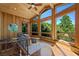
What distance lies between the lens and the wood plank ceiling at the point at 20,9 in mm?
2275

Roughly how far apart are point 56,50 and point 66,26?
1.32 ft

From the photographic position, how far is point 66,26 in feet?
7.41

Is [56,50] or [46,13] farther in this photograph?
[46,13]

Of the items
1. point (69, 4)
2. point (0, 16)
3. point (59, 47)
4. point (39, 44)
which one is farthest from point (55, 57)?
point (0, 16)

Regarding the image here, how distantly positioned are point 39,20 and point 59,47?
0.54 metres

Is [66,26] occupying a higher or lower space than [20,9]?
lower

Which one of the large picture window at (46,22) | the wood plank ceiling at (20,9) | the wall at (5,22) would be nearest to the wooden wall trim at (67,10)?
the large picture window at (46,22)

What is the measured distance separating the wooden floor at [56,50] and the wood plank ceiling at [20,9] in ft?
1.76

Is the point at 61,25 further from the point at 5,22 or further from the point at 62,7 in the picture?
the point at 5,22

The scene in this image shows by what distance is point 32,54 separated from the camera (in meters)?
2.31

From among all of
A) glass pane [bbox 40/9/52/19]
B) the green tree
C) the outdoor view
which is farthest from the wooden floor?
glass pane [bbox 40/9/52/19]

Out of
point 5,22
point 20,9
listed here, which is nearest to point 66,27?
point 20,9

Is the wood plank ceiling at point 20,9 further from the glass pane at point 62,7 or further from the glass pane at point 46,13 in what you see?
the glass pane at point 62,7

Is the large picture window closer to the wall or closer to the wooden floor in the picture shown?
the wooden floor
